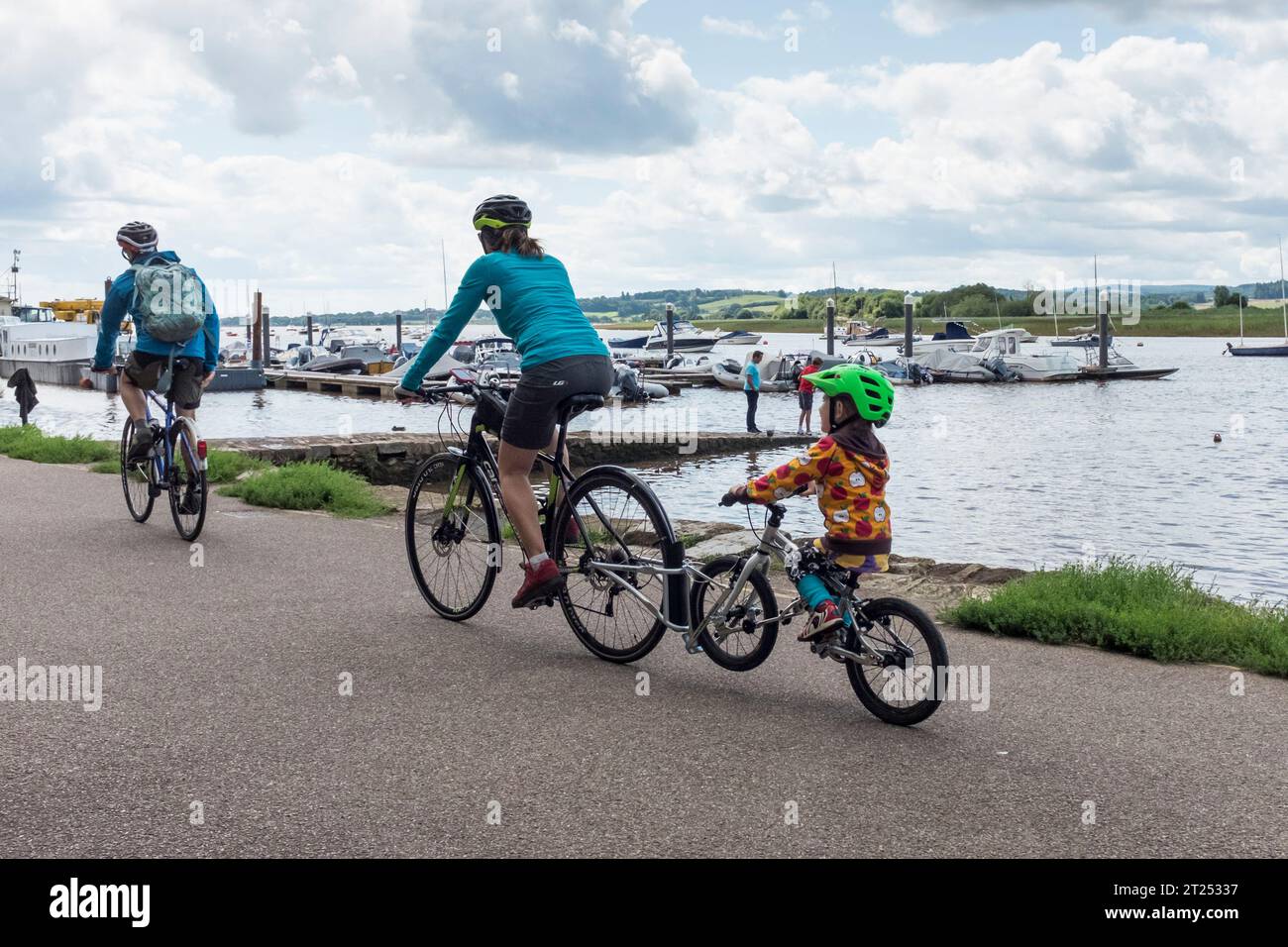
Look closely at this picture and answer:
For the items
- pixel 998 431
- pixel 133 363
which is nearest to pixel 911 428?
pixel 998 431

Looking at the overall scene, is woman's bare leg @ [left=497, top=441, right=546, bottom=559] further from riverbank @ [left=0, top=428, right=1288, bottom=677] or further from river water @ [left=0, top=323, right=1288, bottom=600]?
river water @ [left=0, top=323, right=1288, bottom=600]

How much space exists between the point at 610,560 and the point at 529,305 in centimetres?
120

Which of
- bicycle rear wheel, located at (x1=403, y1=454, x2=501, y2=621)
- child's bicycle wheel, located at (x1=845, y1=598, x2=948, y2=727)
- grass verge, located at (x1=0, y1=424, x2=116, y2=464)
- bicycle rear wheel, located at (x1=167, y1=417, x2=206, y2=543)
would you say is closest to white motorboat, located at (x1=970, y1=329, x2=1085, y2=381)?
grass verge, located at (x1=0, y1=424, x2=116, y2=464)

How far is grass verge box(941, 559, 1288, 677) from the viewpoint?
20.4 feet

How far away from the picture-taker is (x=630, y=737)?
4.80 m

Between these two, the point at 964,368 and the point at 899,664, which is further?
the point at 964,368

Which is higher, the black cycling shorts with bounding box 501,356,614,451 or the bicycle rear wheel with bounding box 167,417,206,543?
the black cycling shorts with bounding box 501,356,614,451

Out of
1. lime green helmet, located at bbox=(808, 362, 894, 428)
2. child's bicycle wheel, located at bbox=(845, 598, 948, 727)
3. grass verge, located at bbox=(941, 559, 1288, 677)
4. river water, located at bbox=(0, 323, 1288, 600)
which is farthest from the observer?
river water, located at bbox=(0, 323, 1288, 600)

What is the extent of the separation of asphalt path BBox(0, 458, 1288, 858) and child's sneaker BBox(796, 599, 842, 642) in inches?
11.7

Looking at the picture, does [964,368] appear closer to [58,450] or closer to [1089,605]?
[58,450]

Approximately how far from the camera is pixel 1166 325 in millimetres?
145125

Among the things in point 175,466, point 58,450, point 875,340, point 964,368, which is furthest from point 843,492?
point 875,340

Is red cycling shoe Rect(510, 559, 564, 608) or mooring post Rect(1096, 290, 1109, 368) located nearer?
red cycling shoe Rect(510, 559, 564, 608)

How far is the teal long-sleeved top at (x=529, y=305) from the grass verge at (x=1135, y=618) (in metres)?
2.55
